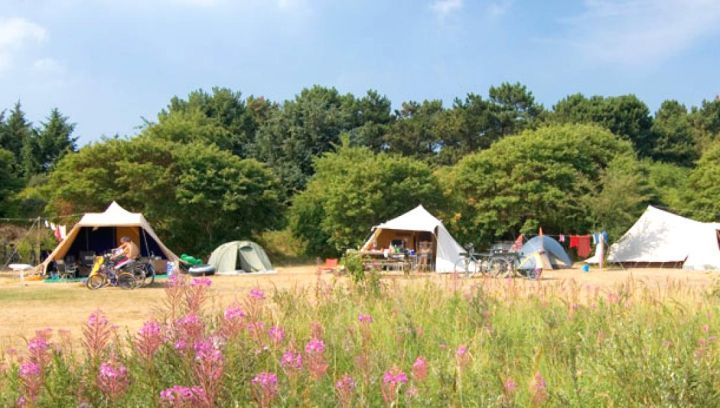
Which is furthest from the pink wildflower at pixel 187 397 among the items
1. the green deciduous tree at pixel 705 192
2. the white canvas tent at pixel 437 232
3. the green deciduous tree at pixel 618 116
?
the green deciduous tree at pixel 618 116

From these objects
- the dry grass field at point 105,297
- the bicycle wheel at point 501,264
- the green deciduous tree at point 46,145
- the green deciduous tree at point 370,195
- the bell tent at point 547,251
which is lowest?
the dry grass field at point 105,297

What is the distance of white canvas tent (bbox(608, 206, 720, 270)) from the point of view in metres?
18.3

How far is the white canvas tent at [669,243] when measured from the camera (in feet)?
59.9

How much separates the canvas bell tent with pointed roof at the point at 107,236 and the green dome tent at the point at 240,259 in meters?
1.23

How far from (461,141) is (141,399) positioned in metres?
33.3

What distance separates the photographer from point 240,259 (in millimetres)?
17578

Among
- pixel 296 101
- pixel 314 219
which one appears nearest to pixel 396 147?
pixel 296 101

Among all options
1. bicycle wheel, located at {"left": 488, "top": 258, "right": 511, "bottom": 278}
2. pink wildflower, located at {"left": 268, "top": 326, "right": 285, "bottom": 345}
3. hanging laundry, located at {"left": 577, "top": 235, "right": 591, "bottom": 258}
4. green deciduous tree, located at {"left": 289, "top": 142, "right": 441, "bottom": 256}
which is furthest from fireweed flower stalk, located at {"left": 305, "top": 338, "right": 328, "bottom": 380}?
hanging laundry, located at {"left": 577, "top": 235, "right": 591, "bottom": 258}

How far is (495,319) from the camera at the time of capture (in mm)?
4156

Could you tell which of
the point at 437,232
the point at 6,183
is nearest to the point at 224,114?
the point at 6,183

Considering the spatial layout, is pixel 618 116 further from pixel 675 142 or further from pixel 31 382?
pixel 31 382

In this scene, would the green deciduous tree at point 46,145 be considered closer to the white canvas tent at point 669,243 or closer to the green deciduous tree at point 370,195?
the green deciduous tree at point 370,195

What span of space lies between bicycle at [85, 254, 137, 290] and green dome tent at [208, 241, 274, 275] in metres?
4.70

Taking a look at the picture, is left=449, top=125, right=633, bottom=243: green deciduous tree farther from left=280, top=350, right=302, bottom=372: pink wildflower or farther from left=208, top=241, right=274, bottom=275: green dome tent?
left=280, top=350, right=302, bottom=372: pink wildflower
